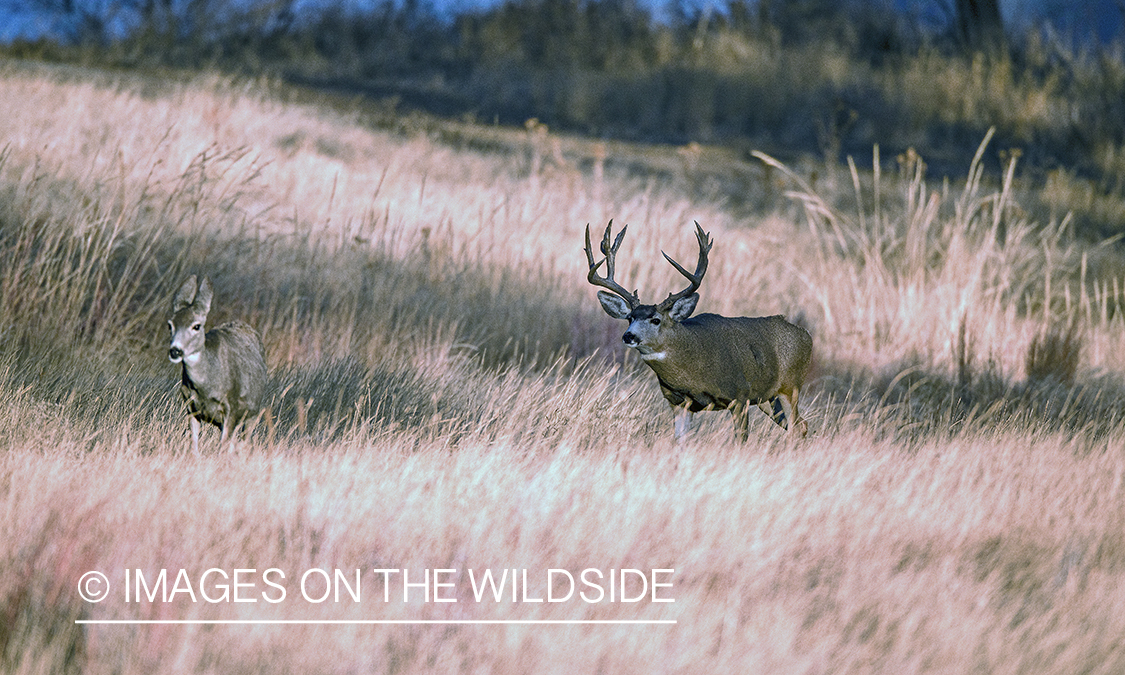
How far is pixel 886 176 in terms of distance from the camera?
12484 mm

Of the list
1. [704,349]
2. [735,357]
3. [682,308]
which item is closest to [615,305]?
[682,308]

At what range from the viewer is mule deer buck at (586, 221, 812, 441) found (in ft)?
11.0

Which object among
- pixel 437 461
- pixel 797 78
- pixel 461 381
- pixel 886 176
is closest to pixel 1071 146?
Result: pixel 886 176

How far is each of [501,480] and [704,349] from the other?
697 mm

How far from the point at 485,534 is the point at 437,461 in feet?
1.67

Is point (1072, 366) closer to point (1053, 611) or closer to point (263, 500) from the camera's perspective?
point (1053, 611)

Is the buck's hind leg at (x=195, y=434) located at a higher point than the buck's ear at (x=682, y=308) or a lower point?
lower

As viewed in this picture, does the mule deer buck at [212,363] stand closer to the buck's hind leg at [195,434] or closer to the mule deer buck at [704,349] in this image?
the buck's hind leg at [195,434]

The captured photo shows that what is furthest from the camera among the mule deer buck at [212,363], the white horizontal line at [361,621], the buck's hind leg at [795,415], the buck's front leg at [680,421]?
the buck's hind leg at [795,415]

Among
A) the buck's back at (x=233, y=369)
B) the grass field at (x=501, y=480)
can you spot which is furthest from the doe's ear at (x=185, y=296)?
the grass field at (x=501, y=480)

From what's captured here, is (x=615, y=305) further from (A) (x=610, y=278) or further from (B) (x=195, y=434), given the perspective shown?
(B) (x=195, y=434)

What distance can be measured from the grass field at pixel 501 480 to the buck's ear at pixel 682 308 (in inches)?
17.9

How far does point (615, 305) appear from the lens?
3.38 metres

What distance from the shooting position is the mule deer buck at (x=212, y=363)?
2863mm
